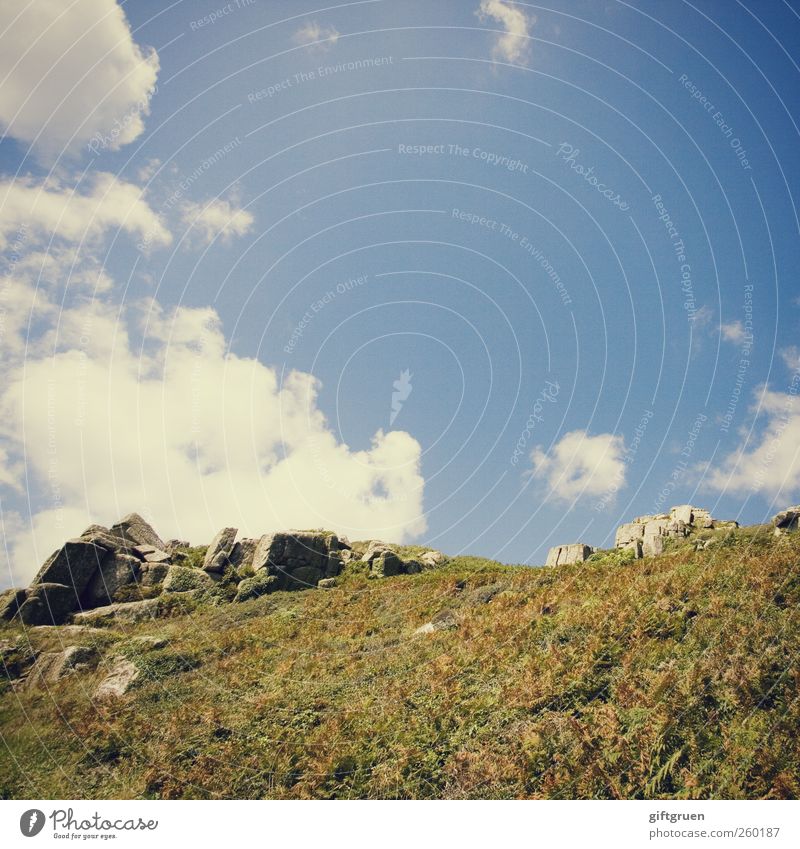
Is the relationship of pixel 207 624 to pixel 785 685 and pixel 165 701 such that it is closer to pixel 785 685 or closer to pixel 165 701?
pixel 165 701

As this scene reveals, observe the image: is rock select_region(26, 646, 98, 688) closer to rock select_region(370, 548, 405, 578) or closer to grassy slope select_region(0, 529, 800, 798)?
grassy slope select_region(0, 529, 800, 798)

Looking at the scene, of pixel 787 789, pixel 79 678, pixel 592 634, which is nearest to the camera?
pixel 787 789

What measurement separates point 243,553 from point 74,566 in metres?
11.5

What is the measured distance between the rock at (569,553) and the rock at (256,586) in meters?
19.8

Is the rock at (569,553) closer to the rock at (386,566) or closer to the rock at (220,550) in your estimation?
the rock at (386,566)

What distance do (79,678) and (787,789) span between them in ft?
80.2

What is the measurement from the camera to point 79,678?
20.8 m

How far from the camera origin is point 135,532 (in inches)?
1630

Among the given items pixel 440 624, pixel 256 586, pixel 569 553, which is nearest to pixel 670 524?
pixel 569 553

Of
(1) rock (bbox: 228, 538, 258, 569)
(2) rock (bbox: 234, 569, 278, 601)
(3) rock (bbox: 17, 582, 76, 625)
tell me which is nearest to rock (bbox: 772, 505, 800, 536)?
(2) rock (bbox: 234, 569, 278, 601)

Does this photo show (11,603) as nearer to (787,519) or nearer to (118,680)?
(118,680)

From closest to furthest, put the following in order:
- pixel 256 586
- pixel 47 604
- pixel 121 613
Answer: pixel 121 613, pixel 47 604, pixel 256 586

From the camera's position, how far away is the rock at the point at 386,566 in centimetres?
3538
